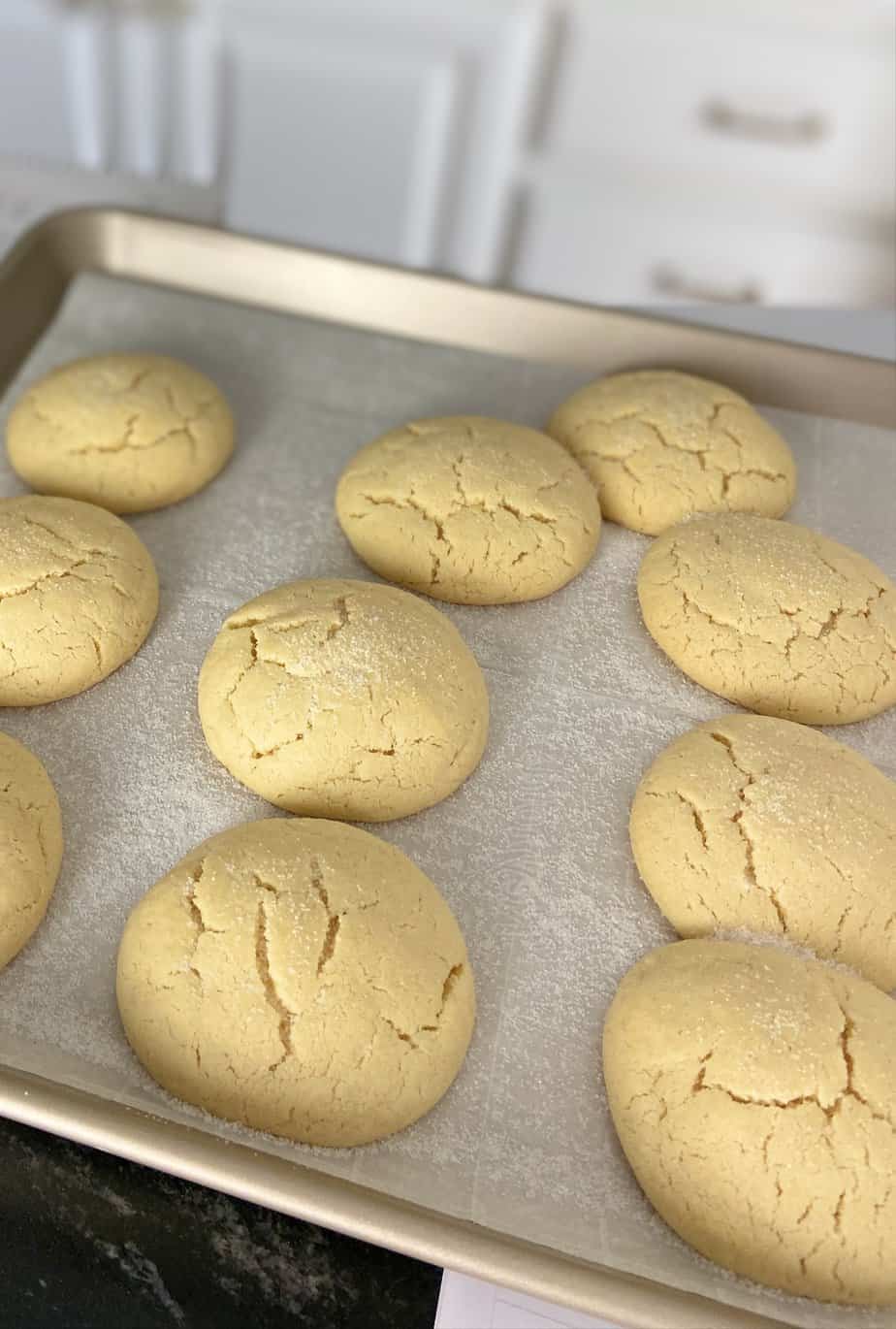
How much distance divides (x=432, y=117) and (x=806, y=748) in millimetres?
1429

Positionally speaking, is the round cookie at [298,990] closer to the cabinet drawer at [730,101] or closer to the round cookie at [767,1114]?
the round cookie at [767,1114]

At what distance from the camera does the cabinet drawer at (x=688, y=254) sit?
208 cm

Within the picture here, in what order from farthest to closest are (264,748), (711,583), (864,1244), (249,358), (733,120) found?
(733,120)
(249,358)
(711,583)
(264,748)
(864,1244)

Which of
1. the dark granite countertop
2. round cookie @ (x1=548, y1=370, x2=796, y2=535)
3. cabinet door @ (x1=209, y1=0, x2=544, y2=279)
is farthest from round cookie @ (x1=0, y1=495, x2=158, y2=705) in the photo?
cabinet door @ (x1=209, y1=0, x2=544, y2=279)

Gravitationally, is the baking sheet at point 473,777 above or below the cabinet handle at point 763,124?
below

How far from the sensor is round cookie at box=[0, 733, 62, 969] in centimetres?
103

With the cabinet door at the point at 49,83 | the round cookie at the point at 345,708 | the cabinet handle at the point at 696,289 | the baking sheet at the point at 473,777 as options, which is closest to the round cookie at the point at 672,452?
the baking sheet at the point at 473,777

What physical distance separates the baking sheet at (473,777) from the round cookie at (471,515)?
0.04 meters

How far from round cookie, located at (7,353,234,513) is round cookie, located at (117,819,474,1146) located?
565mm

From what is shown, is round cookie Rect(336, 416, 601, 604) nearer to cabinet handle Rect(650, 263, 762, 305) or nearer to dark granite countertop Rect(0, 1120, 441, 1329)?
dark granite countertop Rect(0, 1120, 441, 1329)

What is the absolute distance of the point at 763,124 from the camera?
1969 millimetres

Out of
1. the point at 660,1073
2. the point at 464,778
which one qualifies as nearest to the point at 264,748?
the point at 464,778

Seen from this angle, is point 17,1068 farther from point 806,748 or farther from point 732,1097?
point 806,748

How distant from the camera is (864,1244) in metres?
0.90
